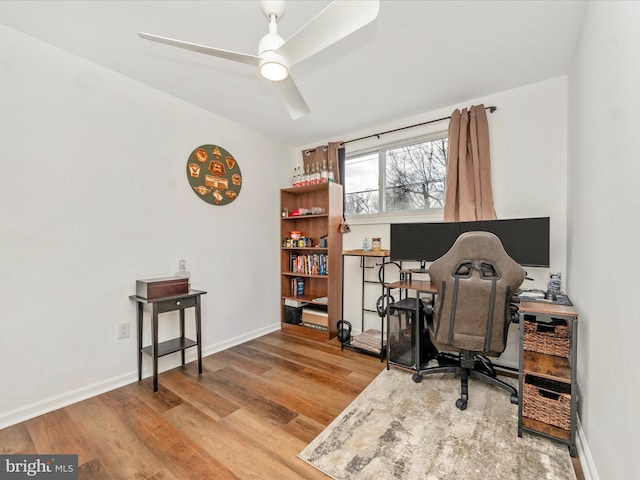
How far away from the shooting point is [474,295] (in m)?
1.79

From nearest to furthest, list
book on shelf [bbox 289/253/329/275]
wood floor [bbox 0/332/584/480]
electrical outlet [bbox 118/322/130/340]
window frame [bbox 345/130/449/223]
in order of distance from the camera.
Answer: wood floor [bbox 0/332/584/480]
electrical outlet [bbox 118/322/130/340]
window frame [bbox 345/130/449/223]
book on shelf [bbox 289/253/329/275]

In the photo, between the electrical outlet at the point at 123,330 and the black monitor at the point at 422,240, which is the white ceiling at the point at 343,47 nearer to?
the black monitor at the point at 422,240

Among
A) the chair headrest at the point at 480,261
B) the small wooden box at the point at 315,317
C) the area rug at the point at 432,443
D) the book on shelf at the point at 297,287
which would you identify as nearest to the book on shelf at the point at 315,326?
the small wooden box at the point at 315,317

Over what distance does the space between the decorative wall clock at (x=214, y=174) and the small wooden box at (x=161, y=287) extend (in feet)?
3.05

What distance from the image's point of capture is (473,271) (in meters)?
1.80

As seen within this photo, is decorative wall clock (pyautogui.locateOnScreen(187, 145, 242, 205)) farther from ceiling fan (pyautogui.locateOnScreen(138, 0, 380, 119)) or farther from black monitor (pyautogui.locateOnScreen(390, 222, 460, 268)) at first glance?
black monitor (pyautogui.locateOnScreen(390, 222, 460, 268))

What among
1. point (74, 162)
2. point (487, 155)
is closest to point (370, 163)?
point (487, 155)

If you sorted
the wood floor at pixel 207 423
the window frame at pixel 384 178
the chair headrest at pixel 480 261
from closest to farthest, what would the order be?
the wood floor at pixel 207 423
the chair headrest at pixel 480 261
the window frame at pixel 384 178

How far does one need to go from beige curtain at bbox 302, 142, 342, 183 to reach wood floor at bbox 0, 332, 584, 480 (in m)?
2.26

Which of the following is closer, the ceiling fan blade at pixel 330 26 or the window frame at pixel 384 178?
the ceiling fan blade at pixel 330 26

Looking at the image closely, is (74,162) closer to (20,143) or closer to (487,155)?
(20,143)

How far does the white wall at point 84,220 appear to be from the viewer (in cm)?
177

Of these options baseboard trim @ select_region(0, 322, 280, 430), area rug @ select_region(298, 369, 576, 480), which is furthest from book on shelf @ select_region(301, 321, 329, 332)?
area rug @ select_region(298, 369, 576, 480)

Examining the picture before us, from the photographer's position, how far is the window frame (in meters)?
2.85
